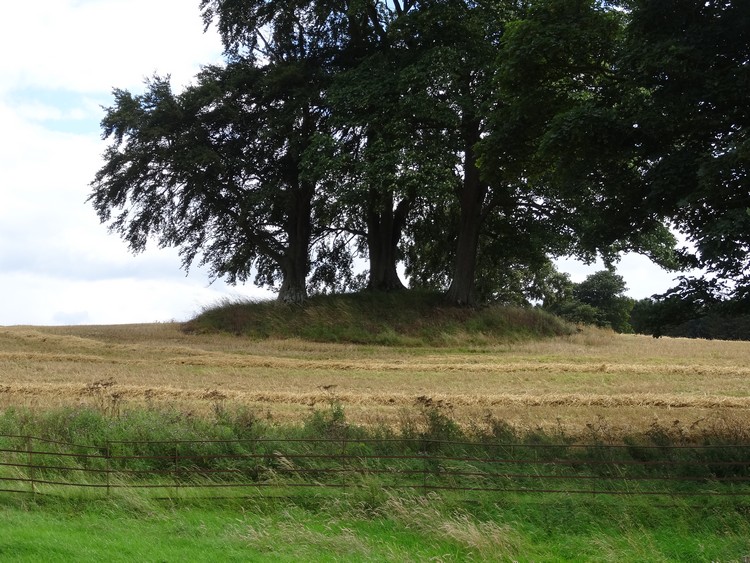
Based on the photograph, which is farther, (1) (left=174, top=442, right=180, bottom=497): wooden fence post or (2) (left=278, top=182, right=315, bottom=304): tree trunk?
(2) (left=278, top=182, right=315, bottom=304): tree trunk

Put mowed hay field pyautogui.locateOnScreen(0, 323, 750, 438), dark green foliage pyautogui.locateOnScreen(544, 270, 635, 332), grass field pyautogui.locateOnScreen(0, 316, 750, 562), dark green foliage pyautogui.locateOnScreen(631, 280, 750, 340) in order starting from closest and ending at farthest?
grass field pyautogui.locateOnScreen(0, 316, 750, 562) < dark green foliage pyautogui.locateOnScreen(631, 280, 750, 340) < mowed hay field pyautogui.locateOnScreen(0, 323, 750, 438) < dark green foliage pyautogui.locateOnScreen(544, 270, 635, 332)

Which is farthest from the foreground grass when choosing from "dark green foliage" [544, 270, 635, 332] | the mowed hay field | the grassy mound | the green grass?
"dark green foliage" [544, 270, 635, 332]

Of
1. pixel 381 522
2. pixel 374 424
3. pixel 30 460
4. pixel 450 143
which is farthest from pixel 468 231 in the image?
pixel 381 522

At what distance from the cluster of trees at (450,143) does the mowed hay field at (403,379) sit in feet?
10.9

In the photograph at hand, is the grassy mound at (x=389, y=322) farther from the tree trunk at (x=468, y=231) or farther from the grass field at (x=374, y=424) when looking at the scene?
the grass field at (x=374, y=424)

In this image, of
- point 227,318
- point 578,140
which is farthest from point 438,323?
point 578,140

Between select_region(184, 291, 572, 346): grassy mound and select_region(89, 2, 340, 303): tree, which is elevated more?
select_region(89, 2, 340, 303): tree

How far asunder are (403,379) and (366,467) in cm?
999

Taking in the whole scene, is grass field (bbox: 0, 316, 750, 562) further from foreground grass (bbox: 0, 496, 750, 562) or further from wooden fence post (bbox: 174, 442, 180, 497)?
wooden fence post (bbox: 174, 442, 180, 497)

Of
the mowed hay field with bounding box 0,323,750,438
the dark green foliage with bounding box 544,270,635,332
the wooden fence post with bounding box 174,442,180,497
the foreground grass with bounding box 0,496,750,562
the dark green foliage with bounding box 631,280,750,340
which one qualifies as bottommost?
the foreground grass with bounding box 0,496,750,562

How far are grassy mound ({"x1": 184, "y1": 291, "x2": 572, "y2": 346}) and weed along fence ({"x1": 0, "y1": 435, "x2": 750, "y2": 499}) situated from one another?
1790 cm

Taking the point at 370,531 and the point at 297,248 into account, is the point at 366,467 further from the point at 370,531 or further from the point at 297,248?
the point at 297,248

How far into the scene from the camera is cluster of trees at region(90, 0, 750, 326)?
1345 centimetres

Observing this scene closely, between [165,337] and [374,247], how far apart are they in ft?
34.0
